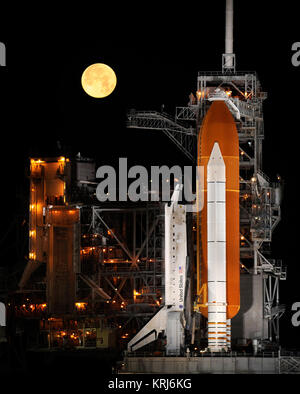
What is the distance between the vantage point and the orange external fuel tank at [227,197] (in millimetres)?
75500

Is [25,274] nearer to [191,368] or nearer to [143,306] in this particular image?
[143,306]

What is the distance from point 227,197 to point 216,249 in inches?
146

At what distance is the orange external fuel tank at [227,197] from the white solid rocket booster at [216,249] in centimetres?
147

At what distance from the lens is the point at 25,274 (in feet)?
283

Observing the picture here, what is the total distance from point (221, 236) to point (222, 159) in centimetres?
423

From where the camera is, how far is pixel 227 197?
2997 inches

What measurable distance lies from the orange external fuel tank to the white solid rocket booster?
147 centimetres

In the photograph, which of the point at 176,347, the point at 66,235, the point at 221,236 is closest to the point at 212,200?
the point at 221,236

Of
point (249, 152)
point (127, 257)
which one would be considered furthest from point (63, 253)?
point (249, 152)

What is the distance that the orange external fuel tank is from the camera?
75500 millimetres

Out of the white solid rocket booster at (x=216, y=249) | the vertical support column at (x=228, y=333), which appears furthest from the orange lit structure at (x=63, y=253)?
the white solid rocket booster at (x=216, y=249)

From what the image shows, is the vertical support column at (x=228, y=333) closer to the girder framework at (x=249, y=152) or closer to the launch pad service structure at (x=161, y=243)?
the launch pad service structure at (x=161, y=243)

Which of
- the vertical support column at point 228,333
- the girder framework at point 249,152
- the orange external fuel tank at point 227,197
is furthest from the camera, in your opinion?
the girder framework at point 249,152
